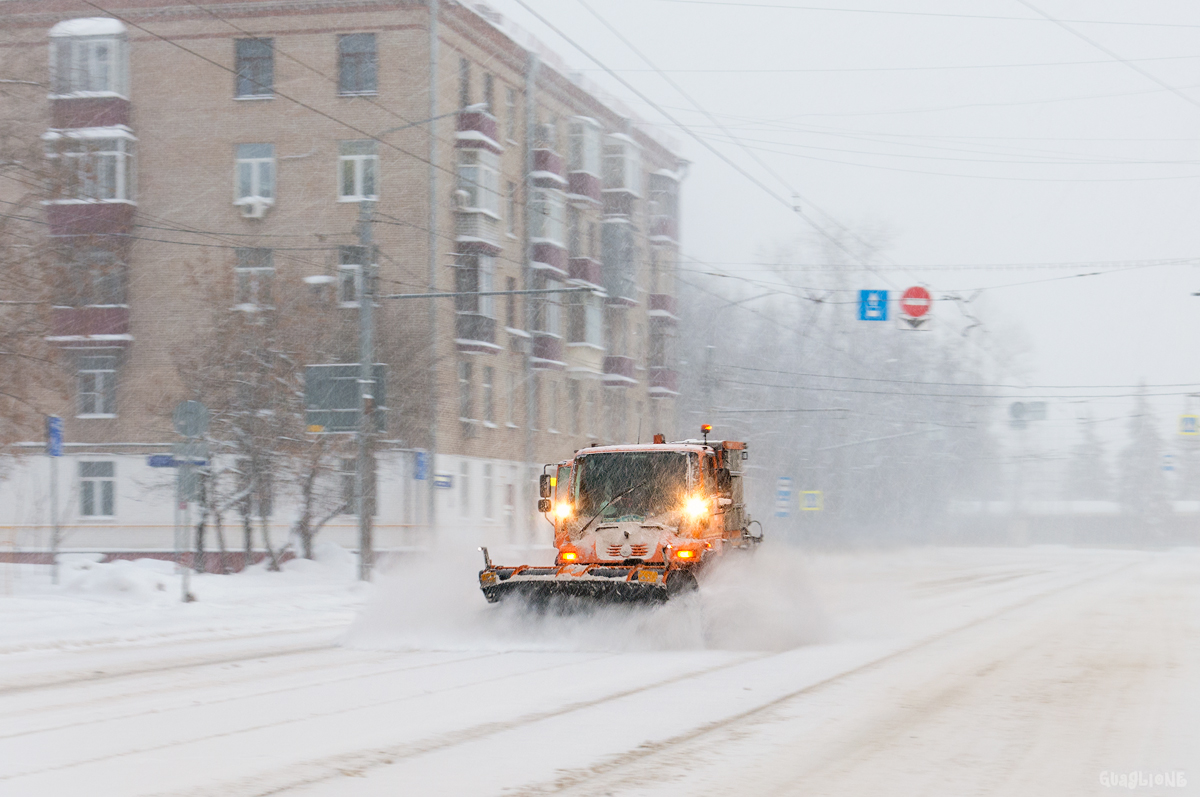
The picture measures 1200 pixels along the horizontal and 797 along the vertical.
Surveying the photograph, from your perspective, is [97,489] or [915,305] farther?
[97,489]

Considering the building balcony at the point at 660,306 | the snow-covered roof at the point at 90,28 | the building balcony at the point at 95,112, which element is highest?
the snow-covered roof at the point at 90,28

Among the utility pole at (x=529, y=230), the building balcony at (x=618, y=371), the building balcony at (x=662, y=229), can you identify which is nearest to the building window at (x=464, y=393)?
the utility pole at (x=529, y=230)

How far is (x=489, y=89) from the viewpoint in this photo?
47.4 metres

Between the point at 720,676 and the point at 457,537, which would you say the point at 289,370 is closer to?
the point at 457,537

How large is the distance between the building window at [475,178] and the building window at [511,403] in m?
5.97

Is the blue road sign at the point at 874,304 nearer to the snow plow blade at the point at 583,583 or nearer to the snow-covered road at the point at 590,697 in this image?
the snow-covered road at the point at 590,697

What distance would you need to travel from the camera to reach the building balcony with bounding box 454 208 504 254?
1744 inches

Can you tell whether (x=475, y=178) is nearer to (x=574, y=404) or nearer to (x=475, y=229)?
(x=475, y=229)

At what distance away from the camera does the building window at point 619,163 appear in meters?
55.8

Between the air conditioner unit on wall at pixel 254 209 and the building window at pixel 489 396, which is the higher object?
the air conditioner unit on wall at pixel 254 209

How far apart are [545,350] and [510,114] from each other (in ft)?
25.8

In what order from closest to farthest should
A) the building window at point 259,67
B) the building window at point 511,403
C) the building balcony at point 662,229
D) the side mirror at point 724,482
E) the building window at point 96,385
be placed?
the side mirror at point 724,482 < the building window at point 259,67 < the building window at point 96,385 < the building window at point 511,403 < the building balcony at point 662,229

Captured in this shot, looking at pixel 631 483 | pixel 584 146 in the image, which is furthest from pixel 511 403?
pixel 631 483

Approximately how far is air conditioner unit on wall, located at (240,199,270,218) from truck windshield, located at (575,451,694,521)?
94.8ft
